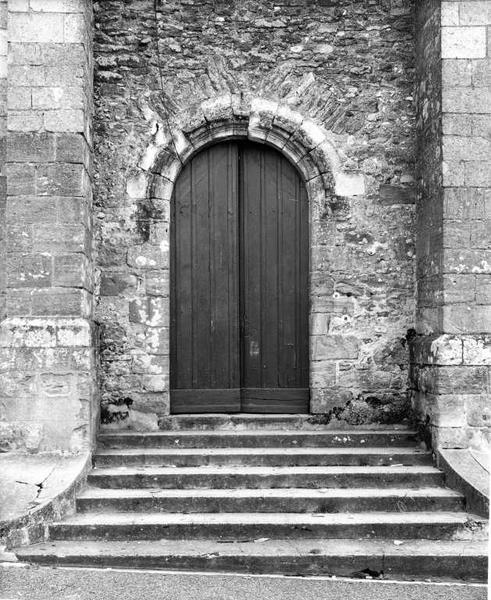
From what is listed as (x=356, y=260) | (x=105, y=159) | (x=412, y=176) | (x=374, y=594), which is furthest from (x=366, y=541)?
(x=105, y=159)

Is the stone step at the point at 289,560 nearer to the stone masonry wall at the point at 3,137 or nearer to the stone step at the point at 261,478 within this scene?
the stone step at the point at 261,478

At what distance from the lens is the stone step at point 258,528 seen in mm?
5395

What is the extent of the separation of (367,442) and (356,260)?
5.25 ft

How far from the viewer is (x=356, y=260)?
7.05 metres

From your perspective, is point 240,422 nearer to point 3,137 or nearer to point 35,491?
point 35,491

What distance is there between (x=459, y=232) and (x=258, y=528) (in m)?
2.82

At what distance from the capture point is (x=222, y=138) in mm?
7145

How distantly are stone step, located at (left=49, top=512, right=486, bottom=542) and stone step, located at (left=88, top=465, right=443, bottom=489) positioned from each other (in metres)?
0.45

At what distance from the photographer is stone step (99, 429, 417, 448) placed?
6596 millimetres

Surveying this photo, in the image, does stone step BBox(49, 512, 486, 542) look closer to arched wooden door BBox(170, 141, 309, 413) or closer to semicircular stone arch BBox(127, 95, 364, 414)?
semicircular stone arch BBox(127, 95, 364, 414)

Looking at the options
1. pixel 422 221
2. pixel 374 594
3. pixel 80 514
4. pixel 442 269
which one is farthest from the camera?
pixel 422 221

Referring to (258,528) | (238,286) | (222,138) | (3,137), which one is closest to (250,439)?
(258,528)

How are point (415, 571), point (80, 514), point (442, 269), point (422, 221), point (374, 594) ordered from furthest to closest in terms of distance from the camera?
point (422, 221), point (442, 269), point (80, 514), point (415, 571), point (374, 594)

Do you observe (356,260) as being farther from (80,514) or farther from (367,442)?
(80,514)
